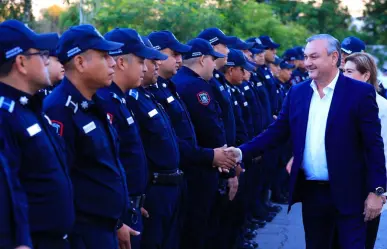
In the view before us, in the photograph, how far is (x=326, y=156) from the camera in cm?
601

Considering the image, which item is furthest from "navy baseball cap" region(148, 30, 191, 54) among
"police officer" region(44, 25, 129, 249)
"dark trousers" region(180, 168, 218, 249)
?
"police officer" region(44, 25, 129, 249)

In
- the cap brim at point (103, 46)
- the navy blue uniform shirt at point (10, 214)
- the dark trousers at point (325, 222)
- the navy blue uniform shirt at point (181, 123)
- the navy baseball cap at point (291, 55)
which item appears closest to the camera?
the navy blue uniform shirt at point (10, 214)

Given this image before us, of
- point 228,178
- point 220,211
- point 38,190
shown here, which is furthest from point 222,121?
point 38,190

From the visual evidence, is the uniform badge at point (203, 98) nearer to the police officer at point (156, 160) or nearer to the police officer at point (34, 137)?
the police officer at point (156, 160)

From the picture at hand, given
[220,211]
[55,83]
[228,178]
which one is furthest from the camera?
[220,211]

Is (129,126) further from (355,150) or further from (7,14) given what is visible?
(7,14)

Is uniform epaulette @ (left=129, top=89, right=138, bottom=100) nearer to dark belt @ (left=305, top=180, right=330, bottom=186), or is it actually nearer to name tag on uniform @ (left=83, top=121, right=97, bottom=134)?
name tag on uniform @ (left=83, top=121, right=97, bottom=134)

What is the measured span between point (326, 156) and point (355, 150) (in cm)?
23

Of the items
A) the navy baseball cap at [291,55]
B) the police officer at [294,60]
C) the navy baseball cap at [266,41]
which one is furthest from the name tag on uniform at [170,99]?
the navy baseball cap at [291,55]

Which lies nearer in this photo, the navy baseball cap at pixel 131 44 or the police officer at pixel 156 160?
the navy baseball cap at pixel 131 44

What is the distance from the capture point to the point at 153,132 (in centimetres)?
615

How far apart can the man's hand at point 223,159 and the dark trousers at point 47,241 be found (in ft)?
10.4

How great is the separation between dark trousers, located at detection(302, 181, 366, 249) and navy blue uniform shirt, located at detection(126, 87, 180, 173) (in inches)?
45.2

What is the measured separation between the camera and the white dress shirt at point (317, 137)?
6055mm
